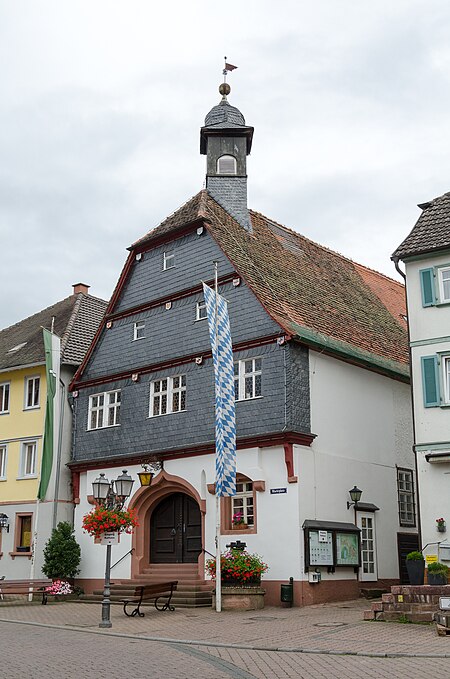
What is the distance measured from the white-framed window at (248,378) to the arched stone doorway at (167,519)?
320 cm

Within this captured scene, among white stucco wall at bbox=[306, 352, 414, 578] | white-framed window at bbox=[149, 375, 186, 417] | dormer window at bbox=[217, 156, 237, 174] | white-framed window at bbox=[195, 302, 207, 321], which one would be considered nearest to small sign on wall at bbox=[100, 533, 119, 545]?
white stucco wall at bbox=[306, 352, 414, 578]

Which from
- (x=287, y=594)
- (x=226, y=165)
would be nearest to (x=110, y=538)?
(x=287, y=594)

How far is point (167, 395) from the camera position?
2647cm

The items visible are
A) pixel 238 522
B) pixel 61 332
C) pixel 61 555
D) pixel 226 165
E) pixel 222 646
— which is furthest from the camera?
pixel 61 332

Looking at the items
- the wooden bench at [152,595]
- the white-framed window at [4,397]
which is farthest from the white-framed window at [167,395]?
the white-framed window at [4,397]

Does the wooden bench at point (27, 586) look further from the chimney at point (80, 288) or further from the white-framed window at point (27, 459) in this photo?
the chimney at point (80, 288)

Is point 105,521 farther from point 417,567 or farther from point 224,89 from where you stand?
point 224,89

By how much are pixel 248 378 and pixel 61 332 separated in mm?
11167

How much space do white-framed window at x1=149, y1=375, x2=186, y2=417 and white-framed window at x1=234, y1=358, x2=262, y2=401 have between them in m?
2.23

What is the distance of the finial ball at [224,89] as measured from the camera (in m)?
33.0

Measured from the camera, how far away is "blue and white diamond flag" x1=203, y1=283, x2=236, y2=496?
2112 cm

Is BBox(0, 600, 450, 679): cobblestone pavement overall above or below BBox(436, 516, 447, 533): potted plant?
below

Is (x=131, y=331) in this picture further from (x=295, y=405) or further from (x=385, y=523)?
(x=385, y=523)

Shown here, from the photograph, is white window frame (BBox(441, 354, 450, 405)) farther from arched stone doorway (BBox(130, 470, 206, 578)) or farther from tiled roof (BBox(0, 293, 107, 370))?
tiled roof (BBox(0, 293, 107, 370))
